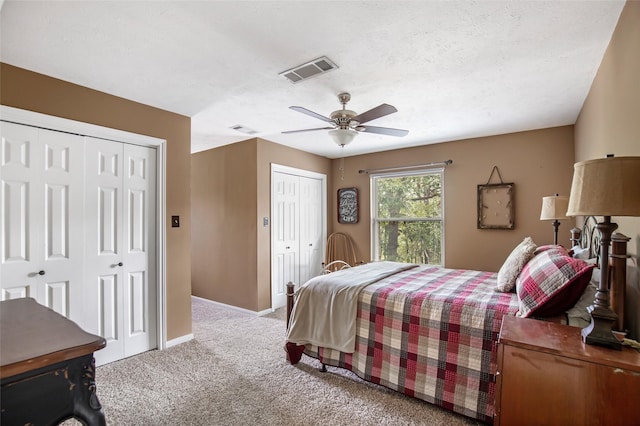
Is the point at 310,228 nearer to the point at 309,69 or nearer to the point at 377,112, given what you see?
the point at 377,112

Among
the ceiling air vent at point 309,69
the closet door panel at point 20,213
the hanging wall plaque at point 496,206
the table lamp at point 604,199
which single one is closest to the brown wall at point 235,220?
the ceiling air vent at point 309,69

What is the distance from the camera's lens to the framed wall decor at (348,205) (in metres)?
5.42

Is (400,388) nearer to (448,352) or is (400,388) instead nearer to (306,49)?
(448,352)

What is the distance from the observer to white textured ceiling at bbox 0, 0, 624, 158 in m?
1.73

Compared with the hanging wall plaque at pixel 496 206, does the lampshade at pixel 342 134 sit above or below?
above

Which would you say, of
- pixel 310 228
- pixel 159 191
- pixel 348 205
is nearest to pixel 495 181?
pixel 348 205

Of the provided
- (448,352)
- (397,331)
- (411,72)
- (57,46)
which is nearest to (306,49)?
(411,72)

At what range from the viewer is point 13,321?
1.21m

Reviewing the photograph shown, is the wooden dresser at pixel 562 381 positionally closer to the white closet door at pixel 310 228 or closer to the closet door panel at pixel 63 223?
the closet door panel at pixel 63 223

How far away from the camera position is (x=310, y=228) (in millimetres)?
5309

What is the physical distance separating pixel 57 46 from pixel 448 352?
10.9 ft

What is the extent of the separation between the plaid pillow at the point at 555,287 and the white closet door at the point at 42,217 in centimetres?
344

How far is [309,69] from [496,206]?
3.15m

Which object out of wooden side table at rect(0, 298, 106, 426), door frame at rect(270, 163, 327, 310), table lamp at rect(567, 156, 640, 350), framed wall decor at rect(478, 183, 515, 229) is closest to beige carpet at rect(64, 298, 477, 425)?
table lamp at rect(567, 156, 640, 350)
